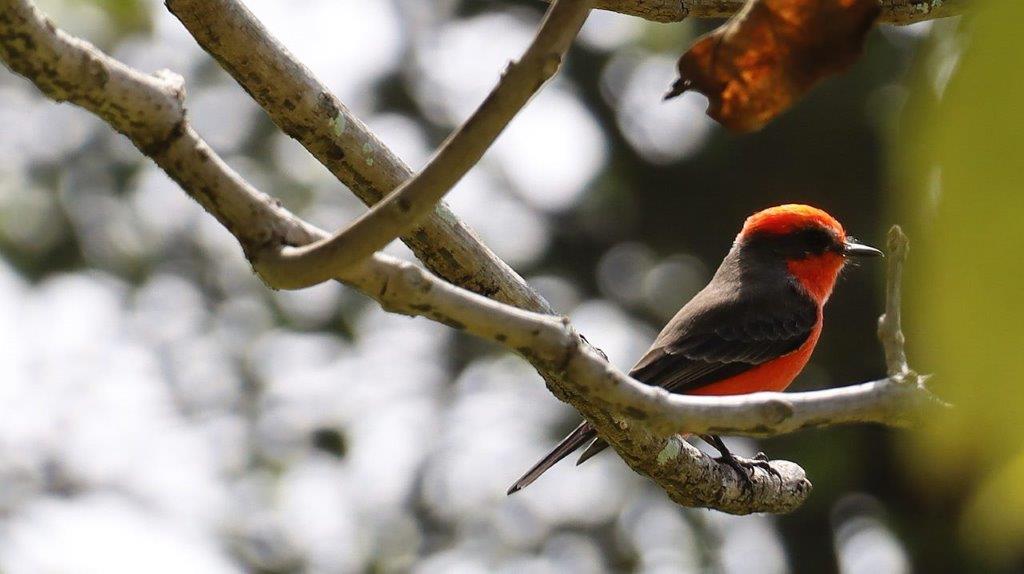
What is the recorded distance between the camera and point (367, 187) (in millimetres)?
3490

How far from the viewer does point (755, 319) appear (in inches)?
261

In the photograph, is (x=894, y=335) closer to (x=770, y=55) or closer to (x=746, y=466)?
(x=770, y=55)

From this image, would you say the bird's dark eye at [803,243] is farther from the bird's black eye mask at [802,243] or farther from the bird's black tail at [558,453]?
the bird's black tail at [558,453]

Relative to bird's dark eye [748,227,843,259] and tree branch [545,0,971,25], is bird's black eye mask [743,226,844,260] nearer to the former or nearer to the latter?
bird's dark eye [748,227,843,259]

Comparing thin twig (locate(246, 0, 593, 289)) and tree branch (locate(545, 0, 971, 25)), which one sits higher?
tree branch (locate(545, 0, 971, 25))

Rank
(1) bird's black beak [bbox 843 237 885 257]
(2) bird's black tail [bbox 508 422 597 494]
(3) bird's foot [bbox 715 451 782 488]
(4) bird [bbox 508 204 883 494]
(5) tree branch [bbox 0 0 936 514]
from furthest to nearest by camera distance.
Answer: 1. (1) bird's black beak [bbox 843 237 885 257]
2. (4) bird [bbox 508 204 883 494]
3. (2) bird's black tail [bbox 508 422 597 494]
4. (3) bird's foot [bbox 715 451 782 488]
5. (5) tree branch [bbox 0 0 936 514]

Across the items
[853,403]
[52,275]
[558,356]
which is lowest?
[853,403]

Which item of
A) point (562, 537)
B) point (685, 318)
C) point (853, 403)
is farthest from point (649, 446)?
point (562, 537)

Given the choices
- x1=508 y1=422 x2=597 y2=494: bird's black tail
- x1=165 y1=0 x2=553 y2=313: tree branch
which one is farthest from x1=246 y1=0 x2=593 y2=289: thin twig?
x1=508 y1=422 x2=597 y2=494: bird's black tail

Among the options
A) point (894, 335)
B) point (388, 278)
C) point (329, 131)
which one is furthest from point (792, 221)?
point (388, 278)

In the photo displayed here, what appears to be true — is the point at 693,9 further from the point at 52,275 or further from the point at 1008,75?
the point at 52,275

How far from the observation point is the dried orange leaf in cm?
156

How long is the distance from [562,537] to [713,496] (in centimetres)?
653

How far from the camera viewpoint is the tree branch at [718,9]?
3995 millimetres
